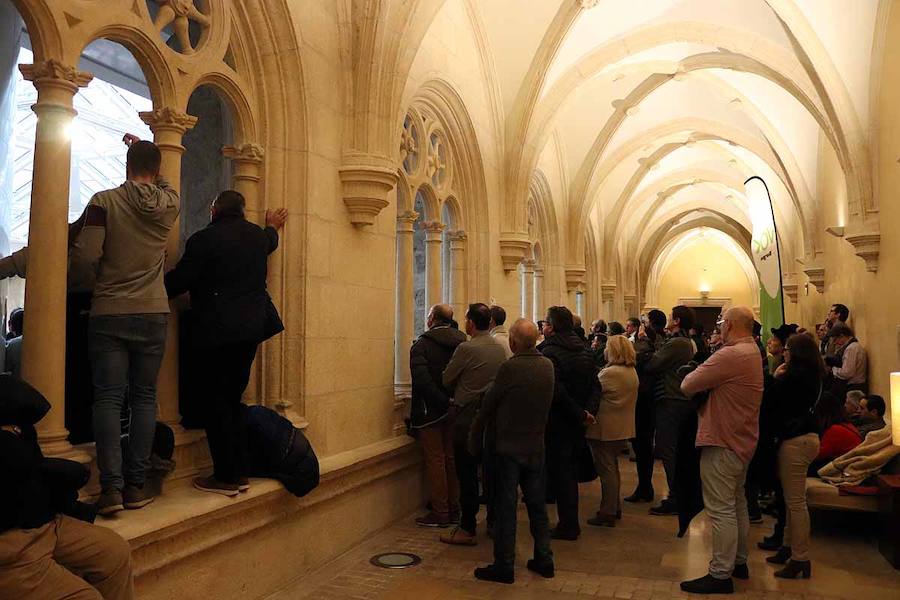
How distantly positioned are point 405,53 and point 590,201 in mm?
6774

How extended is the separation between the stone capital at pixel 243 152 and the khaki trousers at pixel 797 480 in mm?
3192

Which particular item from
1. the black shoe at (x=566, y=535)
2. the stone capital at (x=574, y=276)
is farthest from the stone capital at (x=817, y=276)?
the black shoe at (x=566, y=535)

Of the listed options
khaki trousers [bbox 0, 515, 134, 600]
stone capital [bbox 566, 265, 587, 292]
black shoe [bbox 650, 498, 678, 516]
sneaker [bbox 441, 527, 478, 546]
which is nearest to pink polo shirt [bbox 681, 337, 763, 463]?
sneaker [bbox 441, 527, 478, 546]

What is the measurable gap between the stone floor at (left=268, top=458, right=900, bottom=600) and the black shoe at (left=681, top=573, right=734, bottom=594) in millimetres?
47

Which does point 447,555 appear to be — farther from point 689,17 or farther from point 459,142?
point 689,17

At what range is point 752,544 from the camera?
185 inches

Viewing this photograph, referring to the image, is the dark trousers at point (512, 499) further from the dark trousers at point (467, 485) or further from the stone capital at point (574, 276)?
the stone capital at point (574, 276)

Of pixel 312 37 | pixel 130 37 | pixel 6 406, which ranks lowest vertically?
pixel 6 406

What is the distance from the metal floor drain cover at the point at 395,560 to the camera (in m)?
4.22

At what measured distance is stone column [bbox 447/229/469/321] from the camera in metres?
7.12

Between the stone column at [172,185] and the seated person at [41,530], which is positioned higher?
the stone column at [172,185]

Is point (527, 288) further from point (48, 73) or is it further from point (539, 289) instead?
point (48, 73)

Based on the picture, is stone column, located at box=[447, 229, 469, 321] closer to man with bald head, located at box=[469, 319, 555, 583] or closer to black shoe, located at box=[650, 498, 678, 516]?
black shoe, located at box=[650, 498, 678, 516]

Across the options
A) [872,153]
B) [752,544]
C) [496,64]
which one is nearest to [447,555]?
[752,544]
